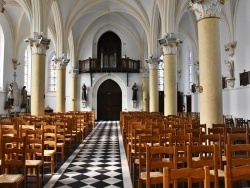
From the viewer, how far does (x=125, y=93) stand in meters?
30.1

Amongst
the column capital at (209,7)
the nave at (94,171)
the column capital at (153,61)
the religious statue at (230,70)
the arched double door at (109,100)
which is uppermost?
the column capital at (153,61)

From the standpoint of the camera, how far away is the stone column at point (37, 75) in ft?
49.6

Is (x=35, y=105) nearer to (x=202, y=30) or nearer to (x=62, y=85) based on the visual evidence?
(x=62, y=85)

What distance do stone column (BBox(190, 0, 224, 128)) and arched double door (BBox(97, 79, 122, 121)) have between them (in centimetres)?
2196

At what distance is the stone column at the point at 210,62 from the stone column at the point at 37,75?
31.7 feet

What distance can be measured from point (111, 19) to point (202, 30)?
22087 millimetres

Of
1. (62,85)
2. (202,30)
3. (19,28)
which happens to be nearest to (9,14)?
(19,28)

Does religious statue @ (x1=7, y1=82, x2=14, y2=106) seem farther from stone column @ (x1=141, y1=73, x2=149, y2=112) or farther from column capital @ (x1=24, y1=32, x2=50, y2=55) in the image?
stone column @ (x1=141, y1=73, x2=149, y2=112)

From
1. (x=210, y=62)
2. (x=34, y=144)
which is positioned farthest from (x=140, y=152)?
(x=210, y=62)

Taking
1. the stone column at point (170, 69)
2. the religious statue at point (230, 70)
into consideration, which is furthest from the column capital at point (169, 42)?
the religious statue at point (230, 70)

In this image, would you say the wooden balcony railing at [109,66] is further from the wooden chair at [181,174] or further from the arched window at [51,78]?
the wooden chair at [181,174]

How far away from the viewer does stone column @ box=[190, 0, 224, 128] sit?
8492 mm

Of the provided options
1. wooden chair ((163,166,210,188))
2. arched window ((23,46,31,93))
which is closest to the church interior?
wooden chair ((163,166,210,188))

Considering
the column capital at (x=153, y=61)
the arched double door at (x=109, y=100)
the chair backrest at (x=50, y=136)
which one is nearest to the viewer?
the chair backrest at (x=50, y=136)
